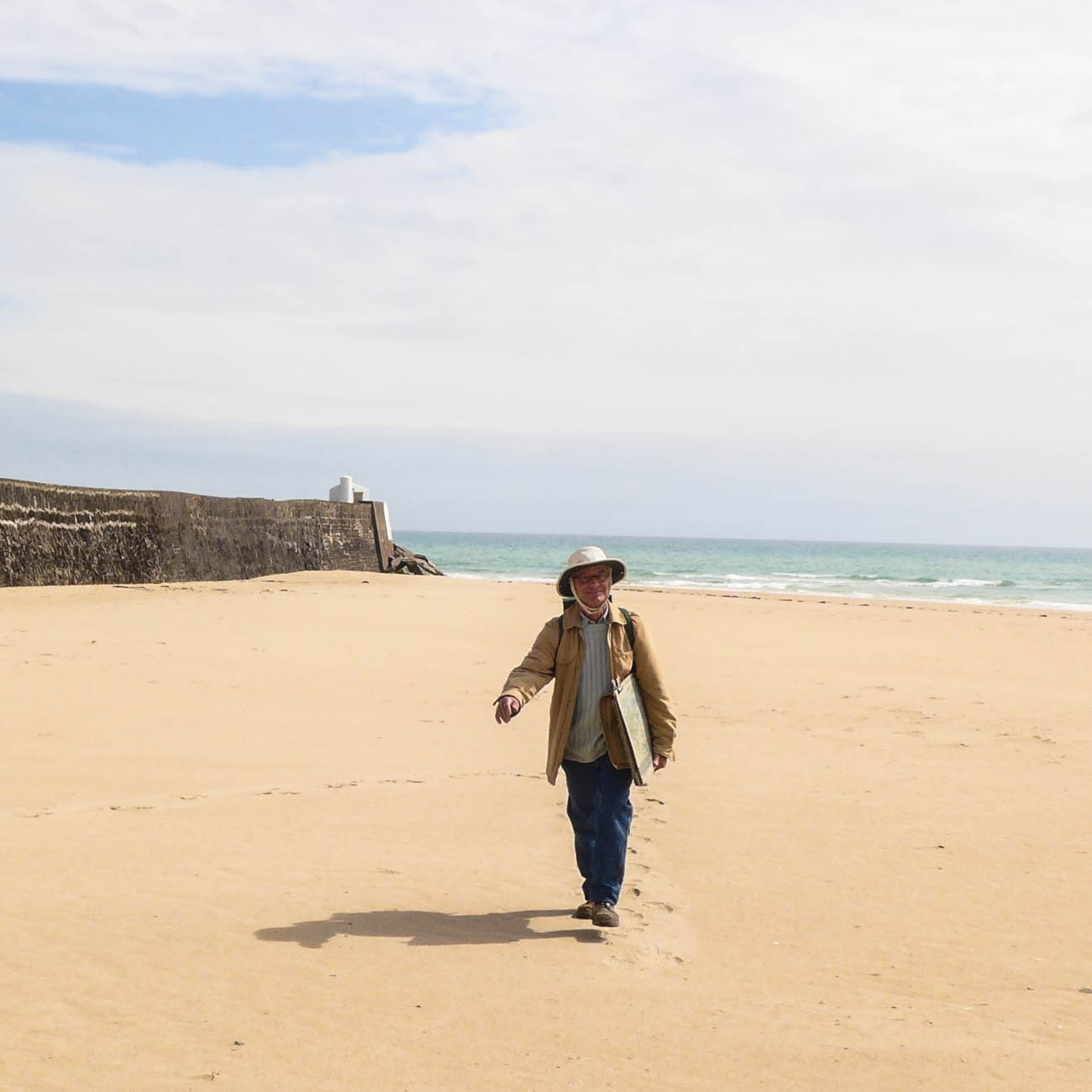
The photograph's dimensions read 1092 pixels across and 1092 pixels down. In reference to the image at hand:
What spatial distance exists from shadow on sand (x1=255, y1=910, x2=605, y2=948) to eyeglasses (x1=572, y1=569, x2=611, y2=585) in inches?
56.2

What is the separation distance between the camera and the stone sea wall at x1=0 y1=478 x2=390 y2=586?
54.8 feet

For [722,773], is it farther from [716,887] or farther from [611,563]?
[611,563]

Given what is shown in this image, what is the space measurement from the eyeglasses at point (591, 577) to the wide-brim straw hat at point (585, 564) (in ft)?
0.09

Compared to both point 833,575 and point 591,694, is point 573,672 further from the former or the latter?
point 833,575

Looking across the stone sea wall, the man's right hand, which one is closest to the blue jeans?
the man's right hand

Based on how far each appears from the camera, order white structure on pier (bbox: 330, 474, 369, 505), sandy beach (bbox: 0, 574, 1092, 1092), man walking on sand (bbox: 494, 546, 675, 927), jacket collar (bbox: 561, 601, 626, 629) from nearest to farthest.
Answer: sandy beach (bbox: 0, 574, 1092, 1092), man walking on sand (bbox: 494, 546, 675, 927), jacket collar (bbox: 561, 601, 626, 629), white structure on pier (bbox: 330, 474, 369, 505)

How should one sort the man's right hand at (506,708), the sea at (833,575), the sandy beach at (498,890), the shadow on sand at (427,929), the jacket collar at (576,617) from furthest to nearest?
the sea at (833,575) → the jacket collar at (576,617) → the man's right hand at (506,708) → the shadow on sand at (427,929) → the sandy beach at (498,890)

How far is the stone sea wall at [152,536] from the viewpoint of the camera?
54.8ft

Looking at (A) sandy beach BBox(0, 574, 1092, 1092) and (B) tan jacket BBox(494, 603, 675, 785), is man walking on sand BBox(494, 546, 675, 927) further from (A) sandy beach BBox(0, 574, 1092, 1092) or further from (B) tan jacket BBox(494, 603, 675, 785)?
(A) sandy beach BBox(0, 574, 1092, 1092)

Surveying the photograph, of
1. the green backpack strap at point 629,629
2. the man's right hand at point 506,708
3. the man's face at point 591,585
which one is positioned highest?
the man's face at point 591,585

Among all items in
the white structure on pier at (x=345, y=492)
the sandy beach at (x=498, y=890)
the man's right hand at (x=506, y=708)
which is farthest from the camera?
the white structure on pier at (x=345, y=492)

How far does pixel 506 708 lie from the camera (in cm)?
520

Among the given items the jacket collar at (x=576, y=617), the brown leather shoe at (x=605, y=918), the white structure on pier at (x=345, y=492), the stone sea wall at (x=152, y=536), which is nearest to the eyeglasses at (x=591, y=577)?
the jacket collar at (x=576, y=617)

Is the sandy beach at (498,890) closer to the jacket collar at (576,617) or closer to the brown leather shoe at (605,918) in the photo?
the brown leather shoe at (605,918)
